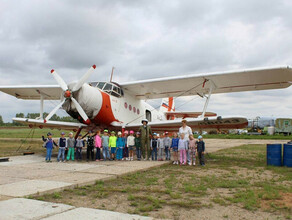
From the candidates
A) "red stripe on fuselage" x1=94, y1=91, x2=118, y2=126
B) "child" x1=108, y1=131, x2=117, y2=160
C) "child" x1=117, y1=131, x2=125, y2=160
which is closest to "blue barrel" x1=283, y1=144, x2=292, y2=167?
"child" x1=117, y1=131, x2=125, y2=160

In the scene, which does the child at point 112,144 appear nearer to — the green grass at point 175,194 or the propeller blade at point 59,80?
the propeller blade at point 59,80

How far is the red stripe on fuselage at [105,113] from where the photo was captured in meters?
12.5

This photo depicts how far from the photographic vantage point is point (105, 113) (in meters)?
12.8

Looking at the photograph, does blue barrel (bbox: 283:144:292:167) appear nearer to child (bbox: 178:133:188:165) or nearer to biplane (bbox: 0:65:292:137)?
biplane (bbox: 0:65:292:137)

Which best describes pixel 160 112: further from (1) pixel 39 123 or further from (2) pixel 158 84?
(1) pixel 39 123

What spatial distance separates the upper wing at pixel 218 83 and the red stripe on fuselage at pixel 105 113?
217 centimetres

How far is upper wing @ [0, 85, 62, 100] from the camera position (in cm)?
1596

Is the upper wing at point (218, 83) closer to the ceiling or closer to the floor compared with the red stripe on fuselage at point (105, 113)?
closer to the ceiling

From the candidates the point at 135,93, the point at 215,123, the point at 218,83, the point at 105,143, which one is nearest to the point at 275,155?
the point at 215,123

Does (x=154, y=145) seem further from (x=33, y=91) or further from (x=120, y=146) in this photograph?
(x=33, y=91)

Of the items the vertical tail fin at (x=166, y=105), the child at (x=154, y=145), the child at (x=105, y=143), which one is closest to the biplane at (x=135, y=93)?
the child at (x=105, y=143)

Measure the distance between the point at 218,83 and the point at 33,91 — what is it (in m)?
11.8

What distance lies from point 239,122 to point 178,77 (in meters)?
3.84

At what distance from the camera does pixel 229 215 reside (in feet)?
13.0
